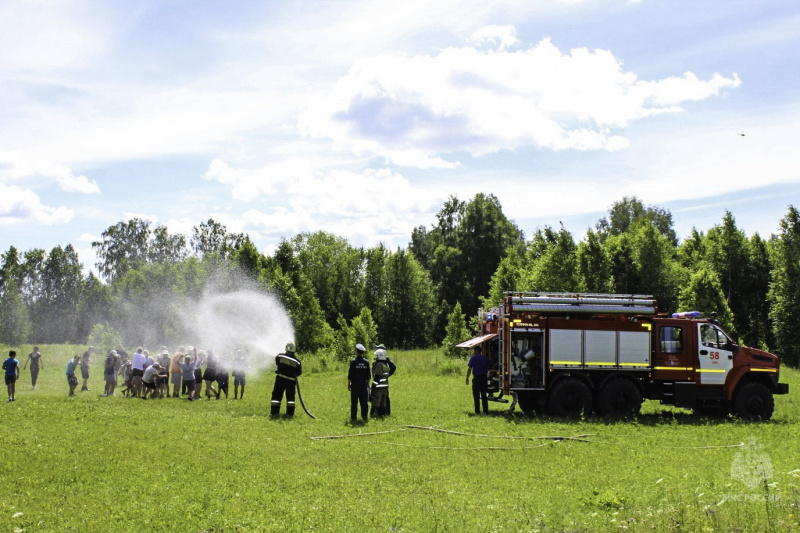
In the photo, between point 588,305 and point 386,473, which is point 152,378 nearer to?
point 386,473

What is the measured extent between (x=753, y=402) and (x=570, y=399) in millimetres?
5176

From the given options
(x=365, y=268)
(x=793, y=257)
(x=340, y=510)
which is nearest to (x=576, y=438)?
(x=340, y=510)

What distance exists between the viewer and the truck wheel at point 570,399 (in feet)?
61.8

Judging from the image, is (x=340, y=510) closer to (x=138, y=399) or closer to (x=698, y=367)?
(x=698, y=367)

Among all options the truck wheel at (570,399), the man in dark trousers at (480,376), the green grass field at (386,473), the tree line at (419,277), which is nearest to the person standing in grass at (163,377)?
the green grass field at (386,473)

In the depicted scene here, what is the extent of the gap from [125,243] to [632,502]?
115m

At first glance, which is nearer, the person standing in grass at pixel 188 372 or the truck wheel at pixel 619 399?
the truck wheel at pixel 619 399

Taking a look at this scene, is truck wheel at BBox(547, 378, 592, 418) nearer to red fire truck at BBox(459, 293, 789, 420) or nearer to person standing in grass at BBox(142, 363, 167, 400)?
red fire truck at BBox(459, 293, 789, 420)

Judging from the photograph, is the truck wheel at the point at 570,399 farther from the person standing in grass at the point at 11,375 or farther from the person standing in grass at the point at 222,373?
the person standing in grass at the point at 11,375

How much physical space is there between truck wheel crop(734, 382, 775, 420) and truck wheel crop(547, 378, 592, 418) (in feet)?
14.0

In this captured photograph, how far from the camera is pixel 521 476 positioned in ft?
37.0

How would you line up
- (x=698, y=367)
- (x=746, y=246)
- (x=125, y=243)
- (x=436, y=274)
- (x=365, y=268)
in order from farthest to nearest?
(x=125, y=243) < (x=365, y=268) < (x=436, y=274) < (x=746, y=246) < (x=698, y=367)

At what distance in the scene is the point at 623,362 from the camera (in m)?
19.1

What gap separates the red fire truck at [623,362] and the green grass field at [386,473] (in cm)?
82
